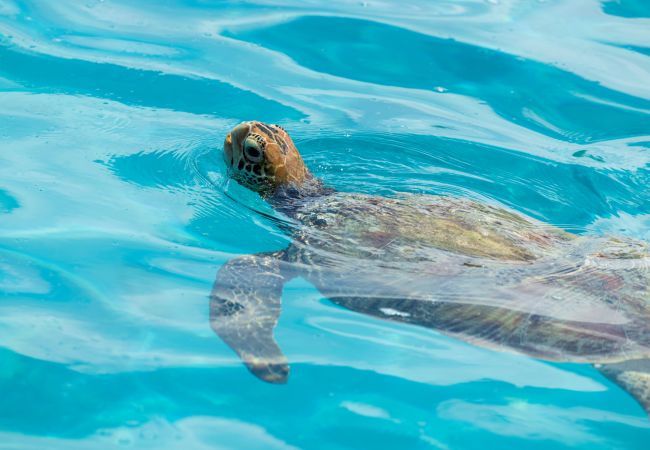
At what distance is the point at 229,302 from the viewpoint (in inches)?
163

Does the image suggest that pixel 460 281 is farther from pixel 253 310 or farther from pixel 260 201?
pixel 260 201

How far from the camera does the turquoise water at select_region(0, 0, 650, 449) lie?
11.7 feet

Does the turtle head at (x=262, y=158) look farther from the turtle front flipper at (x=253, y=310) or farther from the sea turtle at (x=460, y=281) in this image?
the turtle front flipper at (x=253, y=310)

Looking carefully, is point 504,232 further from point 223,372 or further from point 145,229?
point 145,229

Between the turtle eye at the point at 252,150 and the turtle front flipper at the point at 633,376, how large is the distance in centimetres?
271

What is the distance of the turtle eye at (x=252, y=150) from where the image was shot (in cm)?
538

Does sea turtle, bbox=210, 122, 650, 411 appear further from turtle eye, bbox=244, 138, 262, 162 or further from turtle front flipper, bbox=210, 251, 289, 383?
turtle eye, bbox=244, 138, 262, 162

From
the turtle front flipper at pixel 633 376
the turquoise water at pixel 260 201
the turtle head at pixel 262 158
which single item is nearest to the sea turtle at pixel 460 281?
the turtle front flipper at pixel 633 376

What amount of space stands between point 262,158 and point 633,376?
2.87 metres

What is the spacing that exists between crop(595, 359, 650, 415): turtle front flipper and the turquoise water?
0.29ft

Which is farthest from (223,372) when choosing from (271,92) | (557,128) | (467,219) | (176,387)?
(557,128)

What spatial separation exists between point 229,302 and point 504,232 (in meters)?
1.67

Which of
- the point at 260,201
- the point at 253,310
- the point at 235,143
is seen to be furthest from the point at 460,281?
the point at 235,143

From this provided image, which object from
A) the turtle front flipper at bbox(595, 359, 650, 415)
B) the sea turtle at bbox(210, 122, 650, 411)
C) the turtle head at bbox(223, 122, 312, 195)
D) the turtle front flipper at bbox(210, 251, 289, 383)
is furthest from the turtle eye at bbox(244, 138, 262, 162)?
the turtle front flipper at bbox(595, 359, 650, 415)
